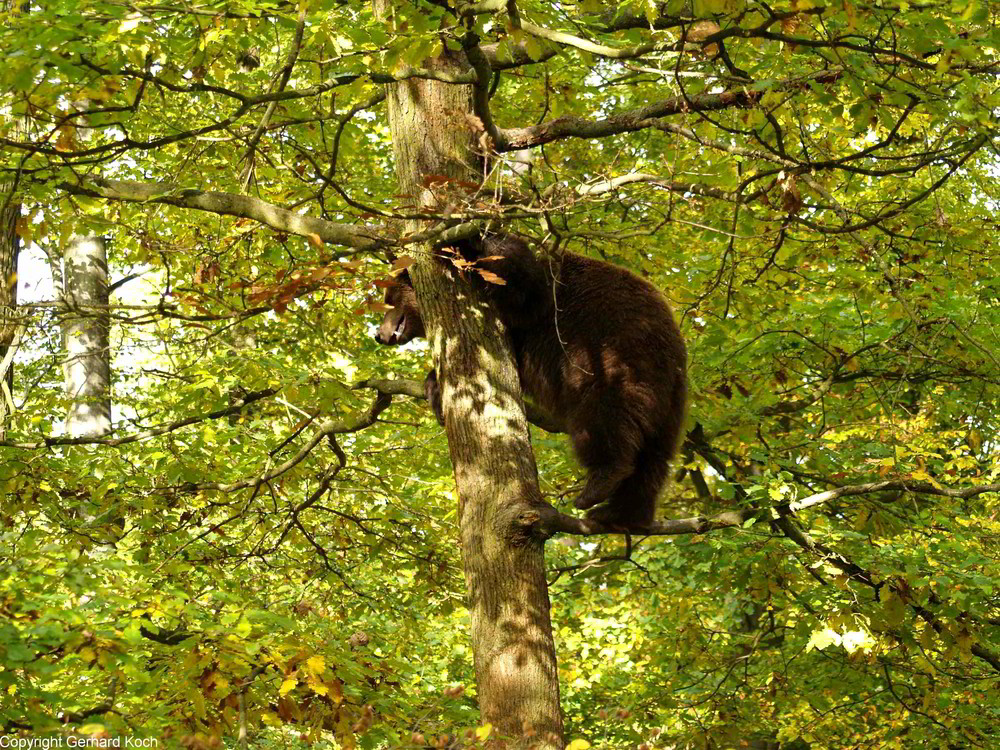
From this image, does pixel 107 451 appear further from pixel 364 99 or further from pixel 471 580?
pixel 471 580

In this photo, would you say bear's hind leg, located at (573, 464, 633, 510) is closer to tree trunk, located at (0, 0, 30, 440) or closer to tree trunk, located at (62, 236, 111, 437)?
tree trunk, located at (0, 0, 30, 440)

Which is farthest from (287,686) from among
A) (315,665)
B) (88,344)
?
(88,344)

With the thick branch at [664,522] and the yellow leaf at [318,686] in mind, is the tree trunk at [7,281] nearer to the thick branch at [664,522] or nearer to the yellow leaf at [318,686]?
the yellow leaf at [318,686]

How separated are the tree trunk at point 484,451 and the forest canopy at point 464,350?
2cm

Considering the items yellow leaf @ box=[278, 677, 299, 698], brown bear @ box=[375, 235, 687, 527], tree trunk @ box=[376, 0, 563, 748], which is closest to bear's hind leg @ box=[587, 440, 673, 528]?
brown bear @ box=[375, 235, 687, 527]

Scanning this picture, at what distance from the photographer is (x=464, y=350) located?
3852 millimetres

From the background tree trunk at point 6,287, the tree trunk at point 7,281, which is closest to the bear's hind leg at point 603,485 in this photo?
the tree trunk at point 7,281

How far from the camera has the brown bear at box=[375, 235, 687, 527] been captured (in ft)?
14.7

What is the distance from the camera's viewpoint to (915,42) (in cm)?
373

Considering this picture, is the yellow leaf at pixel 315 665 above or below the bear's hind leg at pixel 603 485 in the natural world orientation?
below

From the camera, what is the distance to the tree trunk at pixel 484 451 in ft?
11.2

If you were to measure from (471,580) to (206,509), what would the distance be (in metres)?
2.19

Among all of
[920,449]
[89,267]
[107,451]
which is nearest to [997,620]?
[920,449]

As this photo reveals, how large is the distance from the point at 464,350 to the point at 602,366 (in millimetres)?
1001
